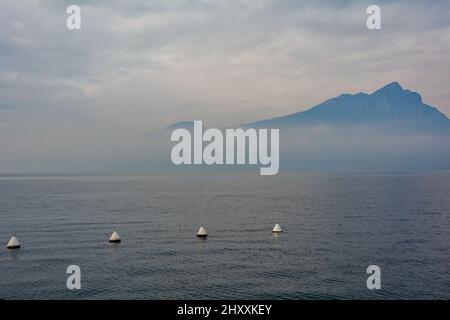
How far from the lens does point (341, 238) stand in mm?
65000

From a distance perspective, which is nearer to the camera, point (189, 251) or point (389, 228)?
point (189, 251)

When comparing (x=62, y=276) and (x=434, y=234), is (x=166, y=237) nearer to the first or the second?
(x=62, y=276)

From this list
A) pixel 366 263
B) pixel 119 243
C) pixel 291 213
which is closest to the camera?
pixel 366 263

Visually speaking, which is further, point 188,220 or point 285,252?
point 188,220

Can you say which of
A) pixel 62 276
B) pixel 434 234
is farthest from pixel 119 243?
pixel 434 234

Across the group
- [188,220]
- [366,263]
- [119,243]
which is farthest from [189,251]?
[188,220]

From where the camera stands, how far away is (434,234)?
68688 mm

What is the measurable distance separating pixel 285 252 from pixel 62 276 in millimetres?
28188
